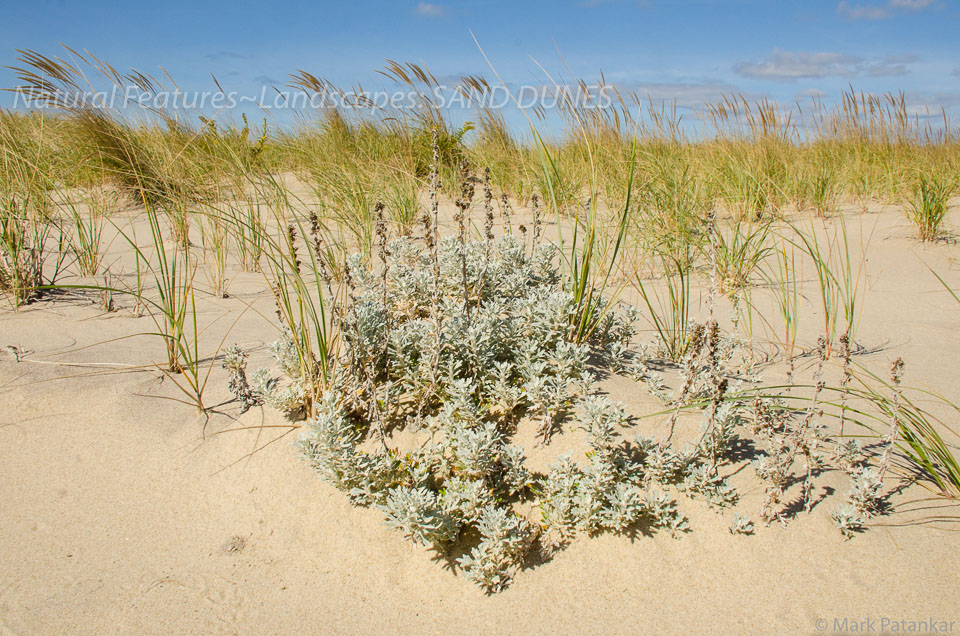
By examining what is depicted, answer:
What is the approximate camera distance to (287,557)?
2.01 m

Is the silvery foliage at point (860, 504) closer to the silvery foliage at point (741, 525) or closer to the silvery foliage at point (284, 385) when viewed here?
the silvery foliage at point (741, 525)

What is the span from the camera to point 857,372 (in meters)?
3.12

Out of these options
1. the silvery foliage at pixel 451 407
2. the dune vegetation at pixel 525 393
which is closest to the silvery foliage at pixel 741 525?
the dune vegetation at pixel 525 393

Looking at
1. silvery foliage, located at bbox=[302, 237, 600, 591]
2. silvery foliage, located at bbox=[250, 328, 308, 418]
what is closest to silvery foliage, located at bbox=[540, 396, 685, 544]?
silvery foliage, located at bbox=[302, 237, 600, 591]

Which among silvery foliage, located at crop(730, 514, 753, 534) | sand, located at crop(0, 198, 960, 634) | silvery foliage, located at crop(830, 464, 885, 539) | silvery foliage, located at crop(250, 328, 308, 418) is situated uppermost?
silvery foliage, located at crop(250, 328, 308, 418)

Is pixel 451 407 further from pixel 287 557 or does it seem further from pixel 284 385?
pixel 284 385

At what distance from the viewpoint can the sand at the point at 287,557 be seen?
1762 millimetres

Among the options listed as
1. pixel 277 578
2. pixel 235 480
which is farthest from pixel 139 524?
pixel 277 578

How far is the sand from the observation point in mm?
1762

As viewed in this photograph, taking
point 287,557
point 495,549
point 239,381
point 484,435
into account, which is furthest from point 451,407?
point 239,381

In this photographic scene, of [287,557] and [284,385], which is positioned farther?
[284,385]

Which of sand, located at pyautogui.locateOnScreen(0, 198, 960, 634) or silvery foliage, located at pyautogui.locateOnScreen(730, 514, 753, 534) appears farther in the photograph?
silvery foliage, located at pyautogui.locateOnScreen(730, 514, 753, 534)

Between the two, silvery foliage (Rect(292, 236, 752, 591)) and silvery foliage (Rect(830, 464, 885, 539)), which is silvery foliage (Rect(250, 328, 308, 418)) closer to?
silvery foliage (Rect(292, 236, 752, 591))

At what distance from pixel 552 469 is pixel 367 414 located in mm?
873
